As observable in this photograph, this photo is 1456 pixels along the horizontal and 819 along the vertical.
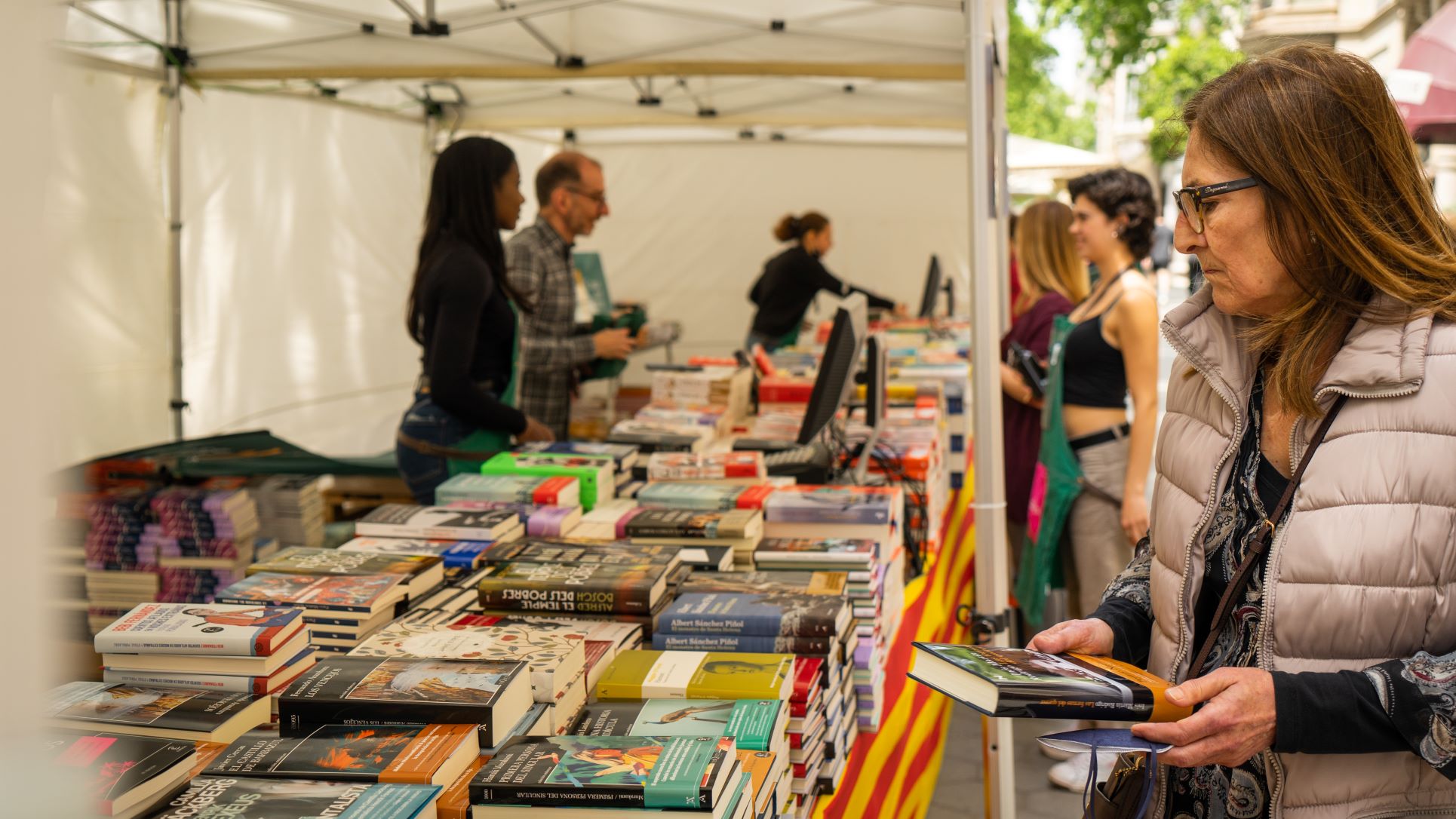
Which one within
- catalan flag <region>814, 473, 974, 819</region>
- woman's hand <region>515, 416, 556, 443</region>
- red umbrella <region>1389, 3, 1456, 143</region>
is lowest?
catalan flag <region>814, 473, 974, 819</region>

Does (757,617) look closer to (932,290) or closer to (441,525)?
(441,525)

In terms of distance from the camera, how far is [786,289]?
24.6 ft

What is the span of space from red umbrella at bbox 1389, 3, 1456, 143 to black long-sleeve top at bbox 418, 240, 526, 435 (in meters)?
9.12

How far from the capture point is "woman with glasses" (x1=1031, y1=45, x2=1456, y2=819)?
1.20m

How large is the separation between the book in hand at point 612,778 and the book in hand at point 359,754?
0.16 feet

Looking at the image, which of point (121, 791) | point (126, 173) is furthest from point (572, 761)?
point (126, 173)

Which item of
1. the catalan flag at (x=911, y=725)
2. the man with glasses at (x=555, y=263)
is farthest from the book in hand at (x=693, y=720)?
the man with glasses at (x=555, y=263)

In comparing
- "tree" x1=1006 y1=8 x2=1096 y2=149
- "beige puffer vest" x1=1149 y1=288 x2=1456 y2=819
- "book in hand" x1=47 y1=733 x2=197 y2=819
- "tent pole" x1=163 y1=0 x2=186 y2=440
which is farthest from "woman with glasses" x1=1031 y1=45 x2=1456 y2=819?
"tree" x1=1006 y1=8 x2=1096 y2=149

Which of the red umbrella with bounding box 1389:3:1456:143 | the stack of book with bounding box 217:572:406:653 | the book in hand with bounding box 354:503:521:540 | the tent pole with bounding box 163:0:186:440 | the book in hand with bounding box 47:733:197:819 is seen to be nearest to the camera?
the book in hand with bounding box 47:733:197:819

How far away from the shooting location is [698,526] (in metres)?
2.41

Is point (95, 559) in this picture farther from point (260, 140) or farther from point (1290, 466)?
point (1290, 466)

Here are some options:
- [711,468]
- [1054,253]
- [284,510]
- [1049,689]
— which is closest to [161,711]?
[1049,689]

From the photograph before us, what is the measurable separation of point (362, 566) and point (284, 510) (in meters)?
2.69

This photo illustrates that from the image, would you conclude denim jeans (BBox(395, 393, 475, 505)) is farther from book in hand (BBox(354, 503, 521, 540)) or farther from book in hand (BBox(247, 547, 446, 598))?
book in hand (BBox(247, 547, 446, 598))
